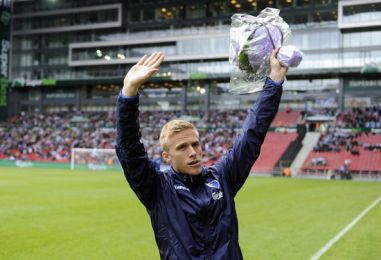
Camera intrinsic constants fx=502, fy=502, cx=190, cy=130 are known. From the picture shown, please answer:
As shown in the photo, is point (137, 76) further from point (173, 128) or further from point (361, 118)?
point (361, 118)

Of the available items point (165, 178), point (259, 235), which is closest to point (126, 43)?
point (259, 235)

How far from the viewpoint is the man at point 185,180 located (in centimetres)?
312

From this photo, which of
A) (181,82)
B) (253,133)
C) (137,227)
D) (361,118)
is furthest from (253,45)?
(181,82)

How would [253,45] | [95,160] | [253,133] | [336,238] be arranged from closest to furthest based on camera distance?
[253,133] < [253,45] < [336,238] < [95,160]

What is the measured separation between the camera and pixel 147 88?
235 feet

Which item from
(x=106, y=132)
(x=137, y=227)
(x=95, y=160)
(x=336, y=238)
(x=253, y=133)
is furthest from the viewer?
(x=106, y=132)

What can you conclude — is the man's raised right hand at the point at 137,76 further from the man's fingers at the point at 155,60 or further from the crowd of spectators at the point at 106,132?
the crowd of spectators at the point at 106,132

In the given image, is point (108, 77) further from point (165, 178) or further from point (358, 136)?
point (165, 178)

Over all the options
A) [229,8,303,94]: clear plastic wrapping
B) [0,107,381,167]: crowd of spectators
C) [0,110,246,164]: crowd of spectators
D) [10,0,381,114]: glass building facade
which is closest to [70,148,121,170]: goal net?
[0,107,381,167]: crowd of spectators

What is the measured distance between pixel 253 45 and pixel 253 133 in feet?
2.51

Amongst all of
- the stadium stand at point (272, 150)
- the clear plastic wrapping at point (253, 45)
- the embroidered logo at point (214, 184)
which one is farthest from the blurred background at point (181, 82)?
the embroidered logo at point (214, 184)

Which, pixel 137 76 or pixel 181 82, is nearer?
pixel 137 76

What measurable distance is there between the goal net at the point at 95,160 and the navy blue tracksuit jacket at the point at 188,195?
43.7 metres

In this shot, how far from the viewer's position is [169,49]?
67.9m
